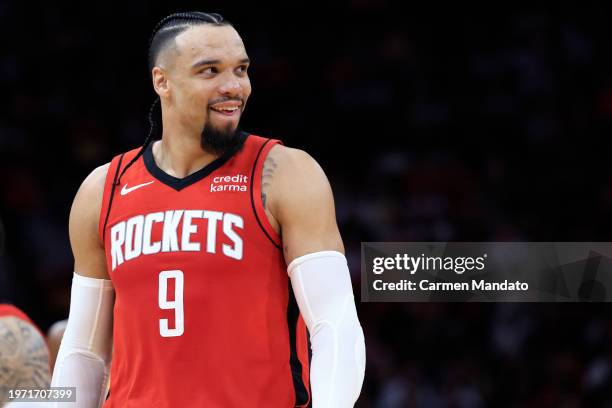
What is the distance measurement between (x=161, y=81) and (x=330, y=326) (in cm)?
95

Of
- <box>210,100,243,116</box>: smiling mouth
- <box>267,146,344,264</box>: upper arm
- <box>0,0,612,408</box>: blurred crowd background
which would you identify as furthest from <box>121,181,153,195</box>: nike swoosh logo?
<box>0,0,612,408</box>: blurred crowd background

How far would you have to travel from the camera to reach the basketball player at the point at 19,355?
3.91m

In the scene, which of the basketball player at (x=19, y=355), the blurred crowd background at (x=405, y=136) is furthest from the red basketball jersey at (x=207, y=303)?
the blurred crowd background at (x=405, y=136)

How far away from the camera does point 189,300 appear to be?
3.11 m

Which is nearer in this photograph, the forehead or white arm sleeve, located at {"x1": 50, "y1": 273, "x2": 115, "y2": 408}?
the forehead

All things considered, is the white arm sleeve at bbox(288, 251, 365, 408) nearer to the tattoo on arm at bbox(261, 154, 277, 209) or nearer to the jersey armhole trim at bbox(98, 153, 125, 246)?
the tattoo on arm at bbox(261, 154, 277, 209)

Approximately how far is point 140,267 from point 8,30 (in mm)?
7726

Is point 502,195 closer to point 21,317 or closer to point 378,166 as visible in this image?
point 378,166

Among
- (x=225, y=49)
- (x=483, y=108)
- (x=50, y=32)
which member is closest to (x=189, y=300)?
(x=225, y=49)

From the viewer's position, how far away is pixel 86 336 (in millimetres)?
3422

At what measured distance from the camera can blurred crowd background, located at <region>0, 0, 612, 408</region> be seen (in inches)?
317

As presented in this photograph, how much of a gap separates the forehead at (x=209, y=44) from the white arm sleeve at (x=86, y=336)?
781mm

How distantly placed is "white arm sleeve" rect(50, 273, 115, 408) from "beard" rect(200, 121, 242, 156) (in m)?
0.55

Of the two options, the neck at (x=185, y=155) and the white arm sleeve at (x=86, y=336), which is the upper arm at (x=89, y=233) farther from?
the neck at (x=185, y=155)
